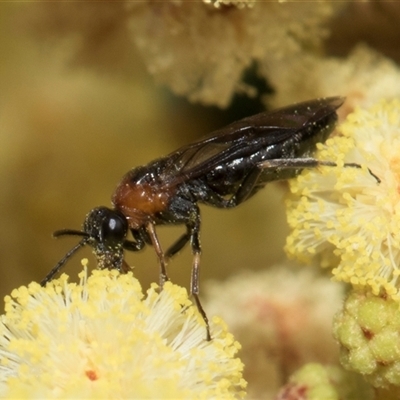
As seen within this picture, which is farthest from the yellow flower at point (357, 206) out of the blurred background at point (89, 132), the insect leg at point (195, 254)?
the blurred background at point (89, 132)

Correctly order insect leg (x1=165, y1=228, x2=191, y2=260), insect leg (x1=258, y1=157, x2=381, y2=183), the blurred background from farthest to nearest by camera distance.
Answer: the blurred background → insect leg (x1=165, y1=228, x2=191, y2=260) → insect leg (x1=258, y1=157, x2=381, y2=183)

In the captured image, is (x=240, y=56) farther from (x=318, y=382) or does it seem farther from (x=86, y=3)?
(x=318, y=382)

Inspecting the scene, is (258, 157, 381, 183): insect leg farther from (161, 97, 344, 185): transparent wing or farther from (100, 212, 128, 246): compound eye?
(100, 212, 128, 246): compound eye

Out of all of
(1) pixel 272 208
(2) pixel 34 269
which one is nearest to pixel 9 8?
(2) pixel 34 269

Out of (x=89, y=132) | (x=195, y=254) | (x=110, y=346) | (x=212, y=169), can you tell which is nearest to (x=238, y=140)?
(x=212, y=169)

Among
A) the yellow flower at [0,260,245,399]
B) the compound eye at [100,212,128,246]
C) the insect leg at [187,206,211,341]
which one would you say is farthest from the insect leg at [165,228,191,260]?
the yellow flower at [0,260,245,399]
